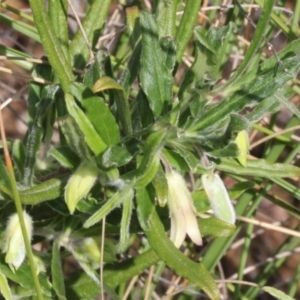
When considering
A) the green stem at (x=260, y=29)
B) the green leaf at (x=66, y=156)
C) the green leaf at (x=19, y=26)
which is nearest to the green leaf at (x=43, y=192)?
the green leaf at (x=66, y=156)

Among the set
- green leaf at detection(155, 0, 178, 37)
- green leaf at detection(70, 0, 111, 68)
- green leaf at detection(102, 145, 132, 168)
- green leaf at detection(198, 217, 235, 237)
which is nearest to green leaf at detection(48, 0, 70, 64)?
green leaf at detection(70, 0, 111, 68)

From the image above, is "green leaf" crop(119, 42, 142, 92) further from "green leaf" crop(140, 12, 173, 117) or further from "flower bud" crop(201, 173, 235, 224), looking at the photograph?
"flower bud" crop(201, 173, 235, 224)

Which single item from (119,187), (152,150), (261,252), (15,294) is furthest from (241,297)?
(152,150)

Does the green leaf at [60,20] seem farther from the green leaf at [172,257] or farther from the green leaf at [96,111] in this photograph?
the green leaf at [172,257]

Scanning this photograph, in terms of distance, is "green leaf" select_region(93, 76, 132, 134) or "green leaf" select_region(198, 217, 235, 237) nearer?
"green leaf" select_region(93, 76, 132, 134)

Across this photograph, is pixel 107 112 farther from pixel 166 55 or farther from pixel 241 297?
pixel 241 297

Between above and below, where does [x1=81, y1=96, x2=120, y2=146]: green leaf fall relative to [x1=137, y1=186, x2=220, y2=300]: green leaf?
above
